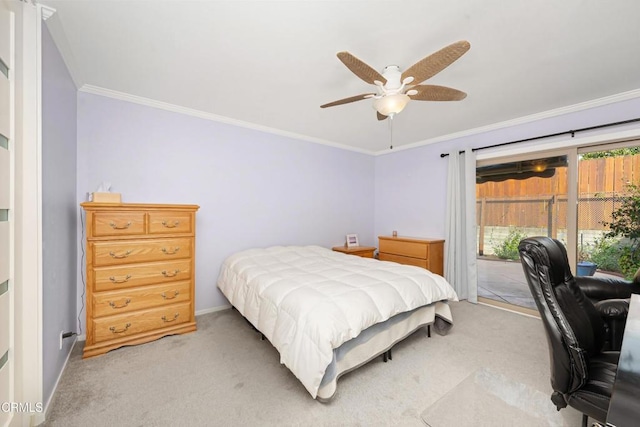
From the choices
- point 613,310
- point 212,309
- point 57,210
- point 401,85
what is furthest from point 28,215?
point 613,310

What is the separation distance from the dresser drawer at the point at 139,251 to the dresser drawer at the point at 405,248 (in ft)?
9.87

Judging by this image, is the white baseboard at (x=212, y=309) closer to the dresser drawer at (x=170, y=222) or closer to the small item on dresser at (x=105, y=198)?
the dresser drawer at (x=170, y=222)

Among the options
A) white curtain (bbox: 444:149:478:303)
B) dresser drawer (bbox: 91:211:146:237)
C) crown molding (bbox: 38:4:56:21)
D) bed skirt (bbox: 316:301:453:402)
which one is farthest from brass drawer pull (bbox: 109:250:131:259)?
white curtain (bbox: 444:149:478:303)

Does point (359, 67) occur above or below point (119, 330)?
above

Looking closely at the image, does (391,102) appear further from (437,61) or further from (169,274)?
(169,274)

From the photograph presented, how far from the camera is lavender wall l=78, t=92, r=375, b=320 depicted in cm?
268

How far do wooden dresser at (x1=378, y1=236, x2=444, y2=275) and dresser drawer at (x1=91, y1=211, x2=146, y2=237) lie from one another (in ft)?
11.2

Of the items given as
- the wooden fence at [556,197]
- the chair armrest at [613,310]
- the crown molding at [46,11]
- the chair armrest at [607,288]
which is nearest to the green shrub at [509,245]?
the wooden fence at [556,197]

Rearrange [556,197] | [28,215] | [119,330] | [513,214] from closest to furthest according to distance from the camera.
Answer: [28,215] → [119,330] → [556,197] → [513,214]

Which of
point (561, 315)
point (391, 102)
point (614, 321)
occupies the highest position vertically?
point (391, 102)

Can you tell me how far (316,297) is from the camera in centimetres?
182

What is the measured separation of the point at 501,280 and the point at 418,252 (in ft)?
4.55

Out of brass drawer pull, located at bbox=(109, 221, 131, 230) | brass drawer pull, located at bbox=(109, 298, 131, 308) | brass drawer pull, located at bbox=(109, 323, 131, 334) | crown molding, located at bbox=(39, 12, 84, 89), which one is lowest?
brass drawer pull, located at bbox=(109, 323, 131, 334)

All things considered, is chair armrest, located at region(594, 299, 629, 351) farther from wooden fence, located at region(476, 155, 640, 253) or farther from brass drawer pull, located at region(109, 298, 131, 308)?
brass drawer pull, located at region(109, 298, 131, 308)
